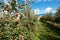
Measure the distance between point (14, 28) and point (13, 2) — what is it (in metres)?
1.07

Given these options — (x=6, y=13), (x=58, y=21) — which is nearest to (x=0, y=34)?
(x=6, y=13)

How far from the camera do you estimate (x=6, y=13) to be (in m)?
5.70

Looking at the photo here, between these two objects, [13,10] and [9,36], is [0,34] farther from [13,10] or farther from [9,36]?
[13,10]

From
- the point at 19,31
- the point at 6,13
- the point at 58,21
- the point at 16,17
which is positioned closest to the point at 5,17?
the point at 6,13

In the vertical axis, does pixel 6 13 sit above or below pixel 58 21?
above

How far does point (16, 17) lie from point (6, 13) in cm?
54

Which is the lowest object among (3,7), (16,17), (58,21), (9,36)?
(58,21)

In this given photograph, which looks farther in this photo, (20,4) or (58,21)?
(58,21)

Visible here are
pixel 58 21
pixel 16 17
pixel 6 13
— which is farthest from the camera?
pixel 58 21

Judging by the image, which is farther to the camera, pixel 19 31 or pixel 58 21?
pixel 58 21

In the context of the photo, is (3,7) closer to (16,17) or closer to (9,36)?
(16,17)

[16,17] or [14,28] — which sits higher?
[16,17]

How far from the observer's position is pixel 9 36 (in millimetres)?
5777

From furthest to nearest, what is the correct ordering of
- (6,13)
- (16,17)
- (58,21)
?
(58,21), (16,17), (6,13)
